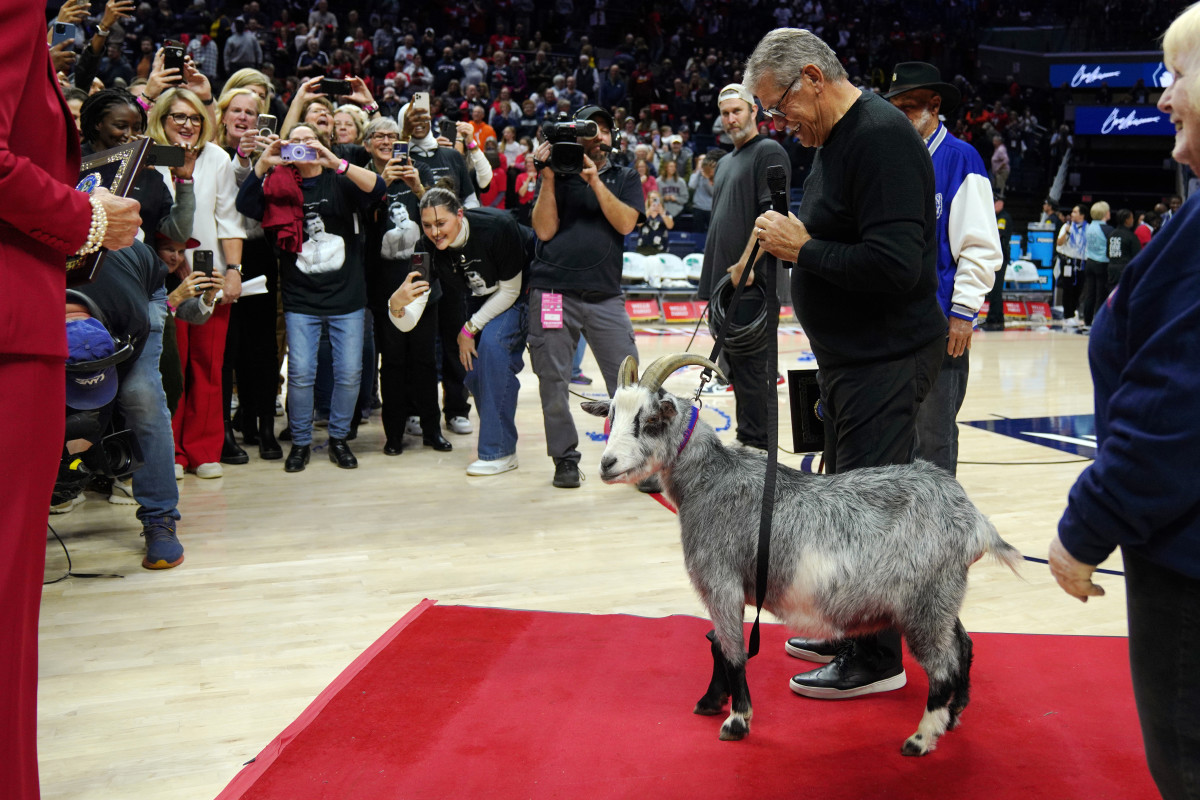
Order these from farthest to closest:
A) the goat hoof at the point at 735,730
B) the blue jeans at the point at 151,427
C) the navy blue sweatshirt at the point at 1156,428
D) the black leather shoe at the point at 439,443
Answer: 1. the black leather shoe at the point at 439,443
2. the blue jeans at the point at 151,427
3. the goat hoof at the point at 735,730
4. the navy blue sweatshirt at the point at 1156,428

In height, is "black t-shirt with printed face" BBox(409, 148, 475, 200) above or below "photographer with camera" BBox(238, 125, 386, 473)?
above

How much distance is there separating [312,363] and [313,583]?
79.1 inches

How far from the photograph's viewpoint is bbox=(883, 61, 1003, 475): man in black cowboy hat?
3.70 metres

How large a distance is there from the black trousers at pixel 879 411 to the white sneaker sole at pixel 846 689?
2.1 inches

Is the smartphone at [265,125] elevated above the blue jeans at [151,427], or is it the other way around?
the smartphone at [265,125]

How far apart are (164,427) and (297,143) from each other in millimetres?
1924

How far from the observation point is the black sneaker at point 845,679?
112 inches

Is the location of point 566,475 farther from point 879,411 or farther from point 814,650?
point 879,411

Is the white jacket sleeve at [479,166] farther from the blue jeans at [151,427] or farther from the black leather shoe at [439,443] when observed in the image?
the blue jeans at [151,427]

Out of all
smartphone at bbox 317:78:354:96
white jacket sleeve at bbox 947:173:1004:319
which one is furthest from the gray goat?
smartphone at bbox 317:78:354:96

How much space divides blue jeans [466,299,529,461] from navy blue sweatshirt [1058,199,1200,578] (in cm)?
422

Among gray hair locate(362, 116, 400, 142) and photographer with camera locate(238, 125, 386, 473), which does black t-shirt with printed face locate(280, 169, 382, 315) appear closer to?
photographer with camera locate(238, 125, 386, 473)

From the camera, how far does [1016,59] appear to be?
26.3 meters

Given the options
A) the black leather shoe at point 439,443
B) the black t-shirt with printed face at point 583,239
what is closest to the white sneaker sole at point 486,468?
the black leather shoe at point 439,443
